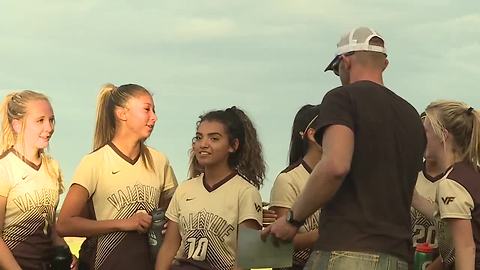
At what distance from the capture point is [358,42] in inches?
167

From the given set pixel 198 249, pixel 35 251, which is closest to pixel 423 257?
pixel 198 249

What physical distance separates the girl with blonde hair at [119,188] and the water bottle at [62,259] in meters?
0.10

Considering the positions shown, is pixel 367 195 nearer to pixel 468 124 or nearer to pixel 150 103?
pixel 468 124

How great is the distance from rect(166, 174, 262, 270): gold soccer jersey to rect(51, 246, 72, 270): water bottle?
0.95 m

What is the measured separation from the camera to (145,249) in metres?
5.80

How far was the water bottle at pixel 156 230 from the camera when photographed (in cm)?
568

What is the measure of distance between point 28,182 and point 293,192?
1810 mm

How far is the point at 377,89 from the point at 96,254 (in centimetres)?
262

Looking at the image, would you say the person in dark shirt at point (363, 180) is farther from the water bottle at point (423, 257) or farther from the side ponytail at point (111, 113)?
the side ponytail at point (111, 113)

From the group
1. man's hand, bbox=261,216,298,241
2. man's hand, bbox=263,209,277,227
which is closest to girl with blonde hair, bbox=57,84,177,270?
man's hand, bbox=263,209,277,227

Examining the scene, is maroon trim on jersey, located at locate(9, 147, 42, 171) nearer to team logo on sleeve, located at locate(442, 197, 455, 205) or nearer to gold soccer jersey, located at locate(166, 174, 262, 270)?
gold soccer jersey, located at locate(166, 174, 262, 270)

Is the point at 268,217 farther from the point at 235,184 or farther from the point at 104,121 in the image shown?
the point at 104,121

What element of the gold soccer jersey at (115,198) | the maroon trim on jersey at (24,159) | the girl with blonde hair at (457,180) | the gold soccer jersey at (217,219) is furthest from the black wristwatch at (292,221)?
the maroon trim on jersey at (24,159)

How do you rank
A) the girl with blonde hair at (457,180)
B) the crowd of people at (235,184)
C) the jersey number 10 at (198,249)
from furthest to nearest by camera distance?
the jersey number 10 at (198,249) < the girl with blonde hair at (457,180) < the crowd of people at (235,184)
